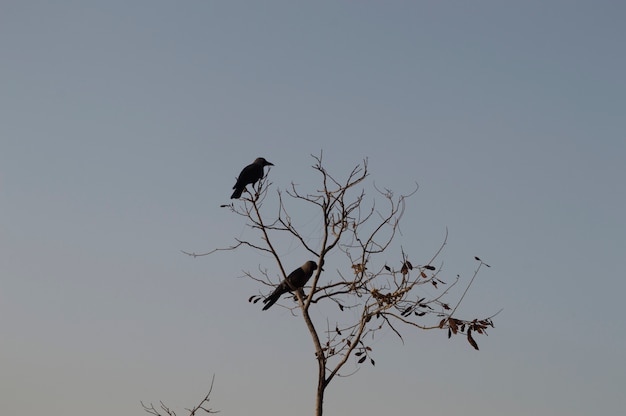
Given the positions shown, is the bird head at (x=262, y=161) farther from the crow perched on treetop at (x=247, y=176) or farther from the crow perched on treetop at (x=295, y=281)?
the crow perched on treetop at (x=295, y=281)

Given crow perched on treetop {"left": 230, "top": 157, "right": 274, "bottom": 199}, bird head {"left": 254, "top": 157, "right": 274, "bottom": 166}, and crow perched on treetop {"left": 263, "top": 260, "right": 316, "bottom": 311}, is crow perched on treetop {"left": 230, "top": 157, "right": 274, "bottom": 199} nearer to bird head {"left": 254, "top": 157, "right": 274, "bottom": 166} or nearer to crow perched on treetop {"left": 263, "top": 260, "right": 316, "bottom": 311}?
bird head {"left": 254, "top": 157, "right": 274, "bottom": 166}

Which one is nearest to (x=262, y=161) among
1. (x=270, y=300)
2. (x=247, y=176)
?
(x=247, y=176)

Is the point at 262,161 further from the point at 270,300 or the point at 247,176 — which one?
the point at 270,300

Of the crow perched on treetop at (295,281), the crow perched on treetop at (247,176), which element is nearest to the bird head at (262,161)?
the crow perched on treetop at (247,176)

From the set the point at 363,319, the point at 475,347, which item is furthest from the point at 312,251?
the point at 475,347

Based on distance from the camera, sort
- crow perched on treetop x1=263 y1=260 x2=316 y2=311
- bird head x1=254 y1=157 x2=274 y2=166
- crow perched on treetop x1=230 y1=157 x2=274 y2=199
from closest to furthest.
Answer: crow perched on treetop x1=263 y1=260 x2=316 y2=311 → crow perched on treetop x1=230 y1=157 x2=274 y2=199 → bird head x1=254 y1=157 x2=274 y2=166

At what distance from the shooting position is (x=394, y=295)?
237 inches

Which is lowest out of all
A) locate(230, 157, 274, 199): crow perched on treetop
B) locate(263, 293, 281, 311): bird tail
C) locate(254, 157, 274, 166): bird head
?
locate(263, 293, 281, 311): bird tail

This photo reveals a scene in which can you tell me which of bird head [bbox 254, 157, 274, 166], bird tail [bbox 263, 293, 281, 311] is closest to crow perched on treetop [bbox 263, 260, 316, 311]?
bird tail [bbox 263, 293, 281, 311]

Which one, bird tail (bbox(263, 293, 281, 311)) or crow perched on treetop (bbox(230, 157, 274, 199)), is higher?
crow perched on treetop (bbox(230, 157, 274, 199))

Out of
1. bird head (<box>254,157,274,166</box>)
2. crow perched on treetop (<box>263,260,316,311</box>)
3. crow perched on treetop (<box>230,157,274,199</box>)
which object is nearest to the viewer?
crow perched on treetop (<box>263,260,316,311</box>)

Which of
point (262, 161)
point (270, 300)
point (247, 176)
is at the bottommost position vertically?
point (270, 300)

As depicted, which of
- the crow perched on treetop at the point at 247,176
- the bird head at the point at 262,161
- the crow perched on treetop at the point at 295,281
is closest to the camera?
the crow perched on treetop at the point at 295,281

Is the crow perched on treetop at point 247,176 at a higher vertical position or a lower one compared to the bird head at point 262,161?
lower
